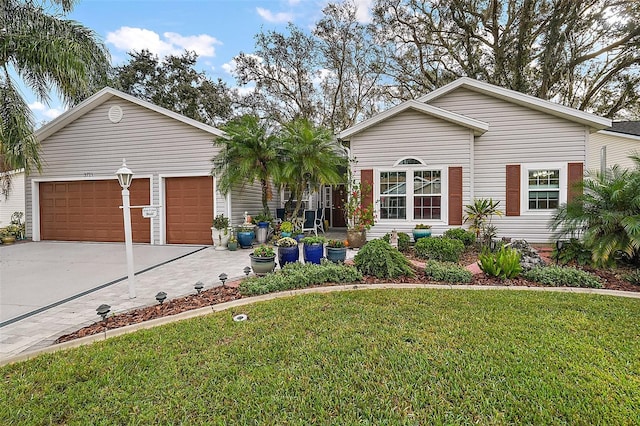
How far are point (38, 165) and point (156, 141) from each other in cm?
359

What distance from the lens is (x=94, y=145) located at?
10414 mm

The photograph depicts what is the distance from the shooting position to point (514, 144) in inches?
333

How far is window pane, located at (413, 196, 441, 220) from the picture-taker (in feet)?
27.5

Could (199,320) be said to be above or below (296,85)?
below

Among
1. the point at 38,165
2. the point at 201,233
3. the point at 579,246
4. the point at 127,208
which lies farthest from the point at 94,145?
the point at 579,246

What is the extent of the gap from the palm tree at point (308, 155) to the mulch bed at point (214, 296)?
176 inches

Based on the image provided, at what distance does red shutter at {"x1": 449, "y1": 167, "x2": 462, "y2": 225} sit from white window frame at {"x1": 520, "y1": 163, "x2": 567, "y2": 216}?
1.68 metres

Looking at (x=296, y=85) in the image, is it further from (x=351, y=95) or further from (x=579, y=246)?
(x=579, y=246)

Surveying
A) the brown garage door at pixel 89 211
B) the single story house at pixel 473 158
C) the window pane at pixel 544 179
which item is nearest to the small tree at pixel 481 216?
the single story house at pixel 473 158

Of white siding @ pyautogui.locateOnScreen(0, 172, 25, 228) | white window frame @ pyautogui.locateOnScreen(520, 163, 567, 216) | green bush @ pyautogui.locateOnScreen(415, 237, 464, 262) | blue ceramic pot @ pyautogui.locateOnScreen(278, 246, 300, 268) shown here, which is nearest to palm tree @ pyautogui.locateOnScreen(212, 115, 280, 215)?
blue ceramic pot @ pyautogui.locateOnScreen(278, 246, 300, 268)

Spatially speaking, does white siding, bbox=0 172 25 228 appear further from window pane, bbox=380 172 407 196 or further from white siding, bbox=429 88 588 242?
white siding, bbox=429 88 588 242

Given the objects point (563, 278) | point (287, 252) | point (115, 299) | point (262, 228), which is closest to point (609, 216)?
point (563, 278)

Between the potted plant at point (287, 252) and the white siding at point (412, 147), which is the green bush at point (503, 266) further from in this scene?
the white siding at point (412, 147)

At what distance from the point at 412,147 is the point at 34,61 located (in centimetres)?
957
